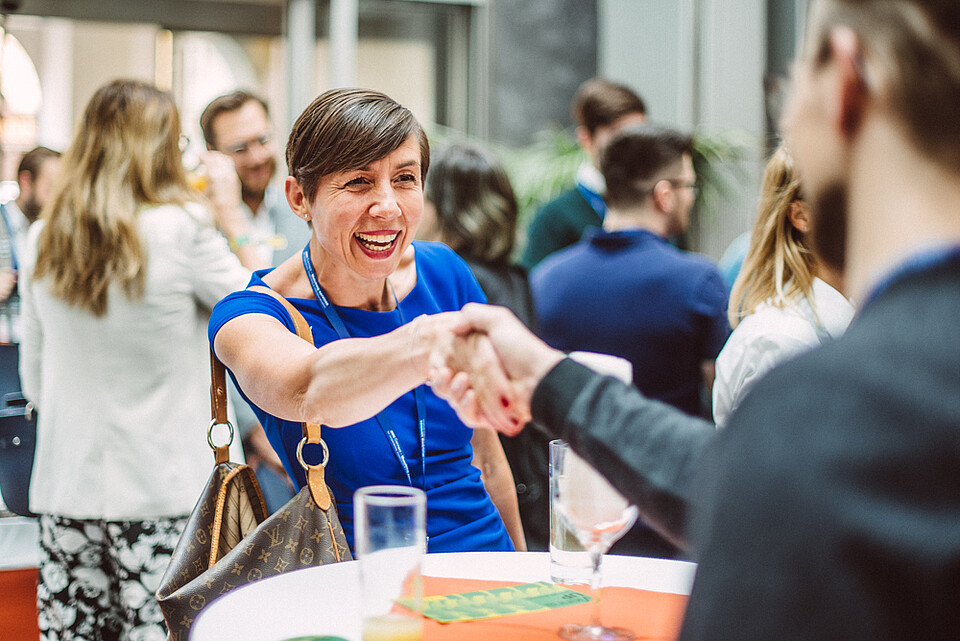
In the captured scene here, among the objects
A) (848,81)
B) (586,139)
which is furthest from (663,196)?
(848,81)

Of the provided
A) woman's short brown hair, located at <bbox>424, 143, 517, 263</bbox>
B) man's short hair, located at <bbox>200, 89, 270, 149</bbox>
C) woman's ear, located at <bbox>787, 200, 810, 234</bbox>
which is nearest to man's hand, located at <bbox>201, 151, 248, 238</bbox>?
man's short hair, located at <bbox>200, 89, 270, 149</bbox>

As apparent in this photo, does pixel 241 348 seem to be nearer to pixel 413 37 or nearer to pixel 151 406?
pixel 151 406

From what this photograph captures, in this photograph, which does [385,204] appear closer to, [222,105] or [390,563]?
[390,563]

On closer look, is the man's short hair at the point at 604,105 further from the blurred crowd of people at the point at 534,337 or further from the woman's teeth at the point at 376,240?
the woman's teeth at the point at 376,240

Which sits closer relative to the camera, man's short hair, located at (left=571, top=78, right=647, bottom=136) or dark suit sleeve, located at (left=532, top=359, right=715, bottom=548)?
dark suit sleeve, located at (left=532, top=359, right=715, bottom=548)

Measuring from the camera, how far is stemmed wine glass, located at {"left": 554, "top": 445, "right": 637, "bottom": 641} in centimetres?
121

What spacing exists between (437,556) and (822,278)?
1.07 meters

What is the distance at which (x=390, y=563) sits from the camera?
1106 mm

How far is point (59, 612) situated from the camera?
2.53 metres

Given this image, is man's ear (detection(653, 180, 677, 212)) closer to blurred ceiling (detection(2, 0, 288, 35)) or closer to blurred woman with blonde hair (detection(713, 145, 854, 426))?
blurred woman with blonde hair (detection(713, 145, 854, 426))

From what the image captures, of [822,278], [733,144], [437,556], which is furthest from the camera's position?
[733,144]

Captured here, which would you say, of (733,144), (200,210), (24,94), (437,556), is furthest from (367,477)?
(24,94)

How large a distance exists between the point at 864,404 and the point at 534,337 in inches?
24.7

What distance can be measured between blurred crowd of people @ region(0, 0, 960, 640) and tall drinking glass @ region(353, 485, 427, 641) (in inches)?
7.5
